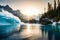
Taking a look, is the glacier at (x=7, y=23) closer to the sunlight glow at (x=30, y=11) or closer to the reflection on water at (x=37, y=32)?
the reflection on water at (x=37, y=32)

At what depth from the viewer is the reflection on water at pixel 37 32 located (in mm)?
1783

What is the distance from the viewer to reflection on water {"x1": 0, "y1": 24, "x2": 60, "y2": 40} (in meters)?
1.78

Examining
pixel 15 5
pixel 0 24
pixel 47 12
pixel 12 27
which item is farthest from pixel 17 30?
pixel 47 12

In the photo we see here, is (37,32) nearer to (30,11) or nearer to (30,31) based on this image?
(30,31)

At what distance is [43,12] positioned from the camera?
1872mm

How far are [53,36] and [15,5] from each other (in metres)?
0.72

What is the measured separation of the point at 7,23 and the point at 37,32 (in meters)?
0.46

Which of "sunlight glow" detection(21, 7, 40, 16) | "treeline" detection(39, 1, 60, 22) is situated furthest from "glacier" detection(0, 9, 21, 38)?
"treeline" detection(39, 1, 60, 22)

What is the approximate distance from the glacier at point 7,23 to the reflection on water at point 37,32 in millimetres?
76

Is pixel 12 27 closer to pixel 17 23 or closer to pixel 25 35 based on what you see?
pixel 17 23

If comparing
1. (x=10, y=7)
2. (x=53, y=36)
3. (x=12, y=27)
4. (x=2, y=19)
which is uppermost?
(x=10, y=7)

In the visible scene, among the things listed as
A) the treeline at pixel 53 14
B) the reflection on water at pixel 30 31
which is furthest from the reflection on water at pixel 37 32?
the treeline at pixel 53 14

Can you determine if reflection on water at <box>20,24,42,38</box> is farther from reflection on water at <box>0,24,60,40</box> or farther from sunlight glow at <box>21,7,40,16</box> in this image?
sunlight glow at <box>21,7,40,16</box>

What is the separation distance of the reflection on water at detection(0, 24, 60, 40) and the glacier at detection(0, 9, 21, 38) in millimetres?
76
